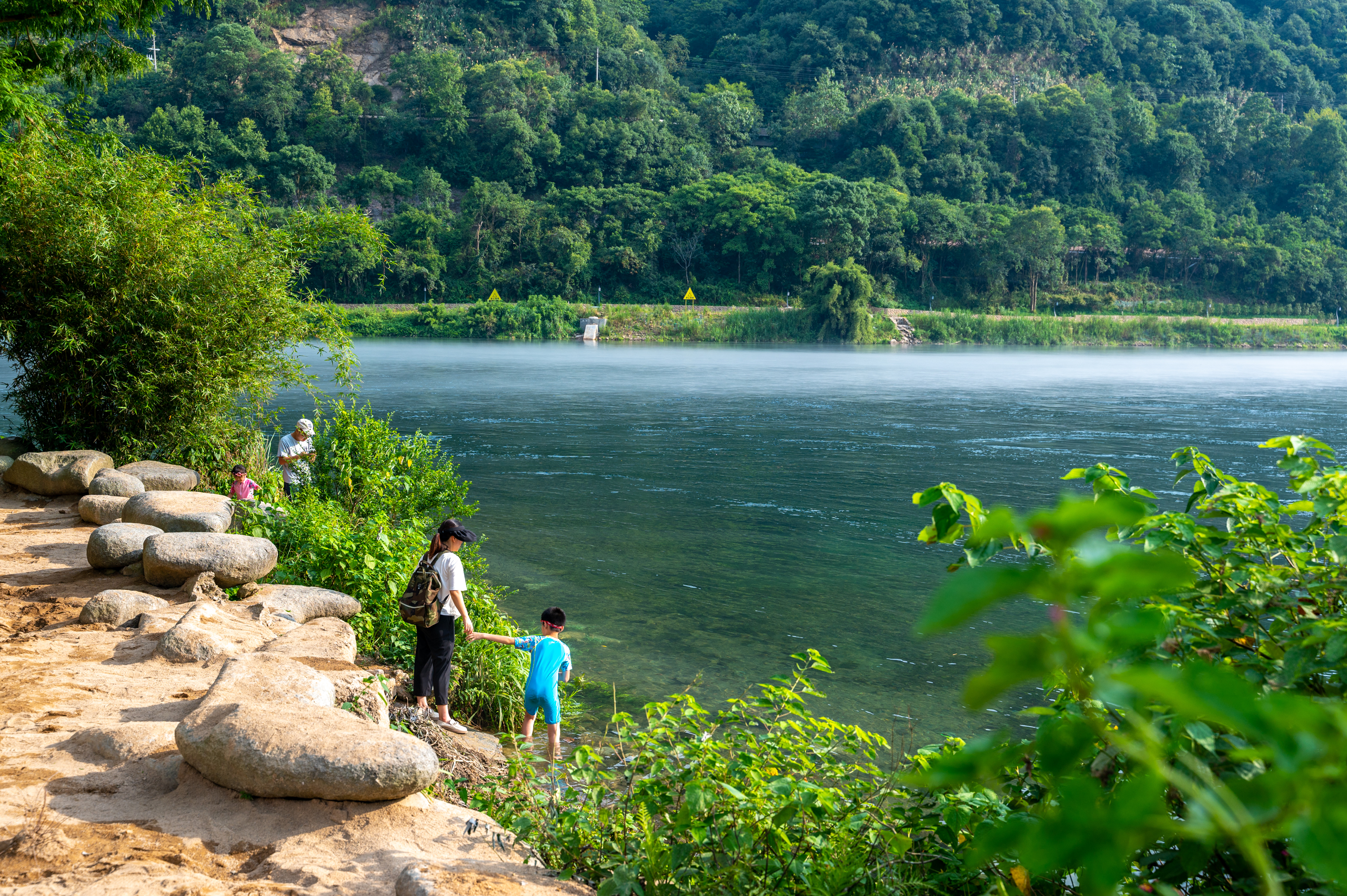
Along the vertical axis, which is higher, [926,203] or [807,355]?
[926,203]

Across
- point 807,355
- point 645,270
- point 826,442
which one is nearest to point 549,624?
point 826,442

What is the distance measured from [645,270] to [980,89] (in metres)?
62.1

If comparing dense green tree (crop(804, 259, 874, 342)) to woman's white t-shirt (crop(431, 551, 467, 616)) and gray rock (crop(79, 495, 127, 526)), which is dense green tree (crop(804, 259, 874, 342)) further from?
woman's white t-shirt (crop(431, 551, 467, 616))

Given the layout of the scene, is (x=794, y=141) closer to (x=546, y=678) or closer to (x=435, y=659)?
(x=435, y=659)

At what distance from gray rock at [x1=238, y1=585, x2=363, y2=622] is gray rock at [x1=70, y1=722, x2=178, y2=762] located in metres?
2.43

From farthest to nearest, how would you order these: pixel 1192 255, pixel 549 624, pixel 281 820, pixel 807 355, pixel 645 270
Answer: pixel 1192 255 < pixel 645 270 < pixel 807 355 < pixel 549 624 < pixel 281 820

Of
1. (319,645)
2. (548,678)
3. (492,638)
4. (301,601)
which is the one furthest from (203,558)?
(548,678)

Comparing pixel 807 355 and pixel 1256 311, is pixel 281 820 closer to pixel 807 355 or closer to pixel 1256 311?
pixel 807 355

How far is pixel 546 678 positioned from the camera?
697 cm

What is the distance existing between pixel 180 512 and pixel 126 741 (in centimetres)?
497

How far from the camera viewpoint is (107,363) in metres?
12.3

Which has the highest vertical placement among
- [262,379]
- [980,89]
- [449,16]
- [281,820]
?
[449,16]

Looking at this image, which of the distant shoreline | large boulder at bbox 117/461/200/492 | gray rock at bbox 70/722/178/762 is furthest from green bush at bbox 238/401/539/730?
the distant shoreline

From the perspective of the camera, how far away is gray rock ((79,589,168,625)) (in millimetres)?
7461
